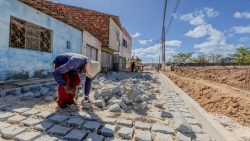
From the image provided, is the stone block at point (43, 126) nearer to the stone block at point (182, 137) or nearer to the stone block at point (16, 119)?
the stone block at point (16, 119)

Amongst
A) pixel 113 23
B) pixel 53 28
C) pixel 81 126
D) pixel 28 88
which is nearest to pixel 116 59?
pixel 113 23

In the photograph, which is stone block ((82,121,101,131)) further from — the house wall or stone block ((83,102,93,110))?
the house wall

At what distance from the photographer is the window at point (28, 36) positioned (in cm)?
742

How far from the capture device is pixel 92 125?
11.5 feet

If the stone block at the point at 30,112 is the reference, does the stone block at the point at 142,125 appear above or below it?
below

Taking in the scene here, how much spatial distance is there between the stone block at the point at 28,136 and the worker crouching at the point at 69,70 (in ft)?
3.57

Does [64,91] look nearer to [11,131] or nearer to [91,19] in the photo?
[11,131]

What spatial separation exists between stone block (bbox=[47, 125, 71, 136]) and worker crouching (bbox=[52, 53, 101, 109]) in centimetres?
83

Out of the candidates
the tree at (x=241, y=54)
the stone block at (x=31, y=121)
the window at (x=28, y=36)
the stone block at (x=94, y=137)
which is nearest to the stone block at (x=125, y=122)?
the stone block at (x=94, y=137)

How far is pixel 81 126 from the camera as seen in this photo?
3449 mm

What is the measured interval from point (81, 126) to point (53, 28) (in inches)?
287

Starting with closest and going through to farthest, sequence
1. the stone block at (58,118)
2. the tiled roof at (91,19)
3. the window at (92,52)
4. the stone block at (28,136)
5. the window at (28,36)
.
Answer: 1. the stone block at (28,136)
2. the stone block at (58,118)
3. the window at (28,36)
4. the window at (92,52)
5. the tiled roof at (91,19)

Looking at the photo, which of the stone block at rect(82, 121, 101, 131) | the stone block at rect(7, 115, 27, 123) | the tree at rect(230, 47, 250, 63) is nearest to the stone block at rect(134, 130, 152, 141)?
the stone block at rect(82, 121, 101, 131)

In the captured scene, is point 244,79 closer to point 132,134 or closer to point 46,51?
point 46,51
